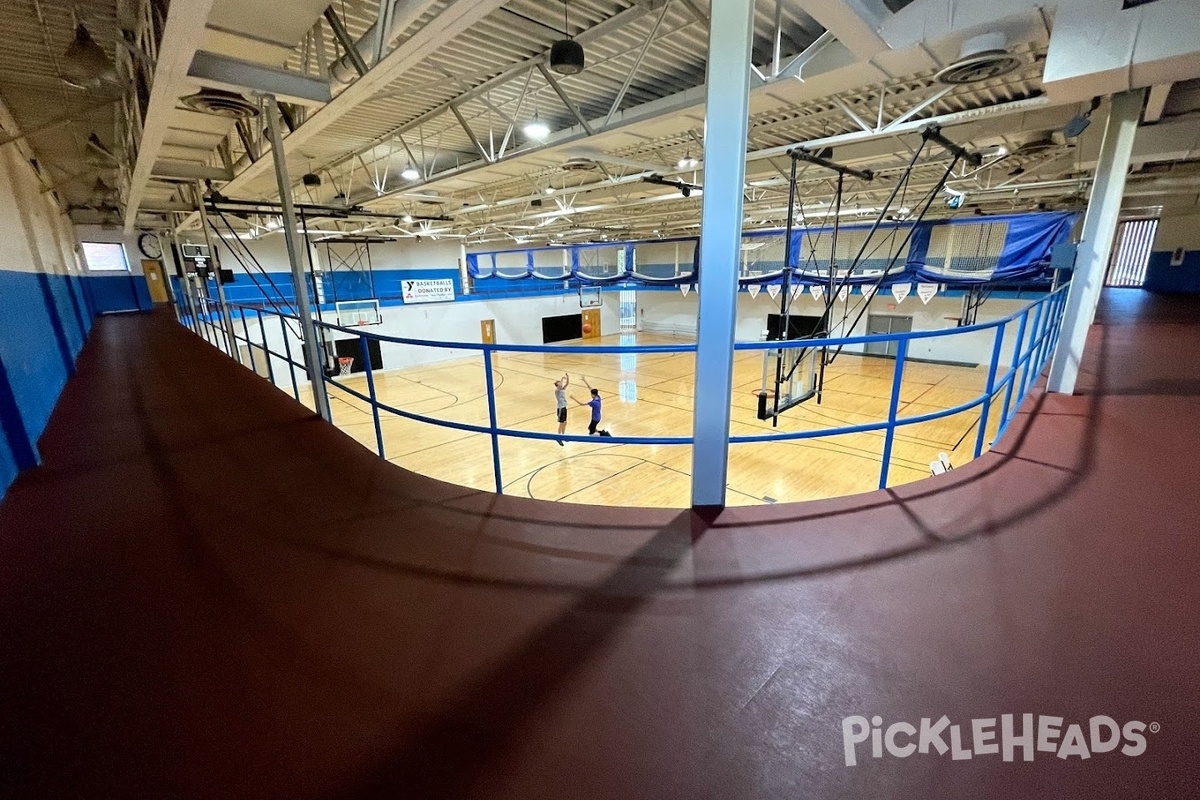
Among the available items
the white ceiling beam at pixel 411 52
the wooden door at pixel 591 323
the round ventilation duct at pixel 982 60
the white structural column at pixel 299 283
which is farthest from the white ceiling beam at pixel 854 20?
the wooden door at pixel 591 323

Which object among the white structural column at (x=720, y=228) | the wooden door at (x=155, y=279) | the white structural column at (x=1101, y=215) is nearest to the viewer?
the white structural column at (x=720, y=228)

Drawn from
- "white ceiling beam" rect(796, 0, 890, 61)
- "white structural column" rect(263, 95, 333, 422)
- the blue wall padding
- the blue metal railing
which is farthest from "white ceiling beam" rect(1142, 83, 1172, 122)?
the blue wall padding

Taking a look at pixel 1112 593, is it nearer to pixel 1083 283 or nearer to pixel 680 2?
pixel 1083 283

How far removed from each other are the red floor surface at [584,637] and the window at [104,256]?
1880cm

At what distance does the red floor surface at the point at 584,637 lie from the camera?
128cm

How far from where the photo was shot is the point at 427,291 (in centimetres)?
1959

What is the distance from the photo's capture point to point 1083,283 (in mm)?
4117

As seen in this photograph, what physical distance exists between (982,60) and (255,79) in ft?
16.9

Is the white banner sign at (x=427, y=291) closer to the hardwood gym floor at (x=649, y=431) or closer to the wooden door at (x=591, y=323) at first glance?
the hardwood gym floor at (x=649, y=431)

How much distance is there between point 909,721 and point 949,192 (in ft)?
40.4

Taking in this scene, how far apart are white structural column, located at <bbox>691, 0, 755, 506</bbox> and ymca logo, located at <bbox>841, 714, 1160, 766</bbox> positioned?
138 centimetres

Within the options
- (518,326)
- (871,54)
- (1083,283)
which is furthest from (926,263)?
(518,326)

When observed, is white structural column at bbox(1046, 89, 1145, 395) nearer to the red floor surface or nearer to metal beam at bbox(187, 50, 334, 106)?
the red floor surface

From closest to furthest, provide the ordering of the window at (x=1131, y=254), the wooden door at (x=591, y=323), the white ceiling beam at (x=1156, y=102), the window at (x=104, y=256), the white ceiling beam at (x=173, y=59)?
the white ceiling beam at (x=173, y=59)
the white ceiling beam at (x=1156, y=102)
the window at (x=104, y=256)
the window at (x=1131, y=254)
the wooden door at (x=591, y=323)
